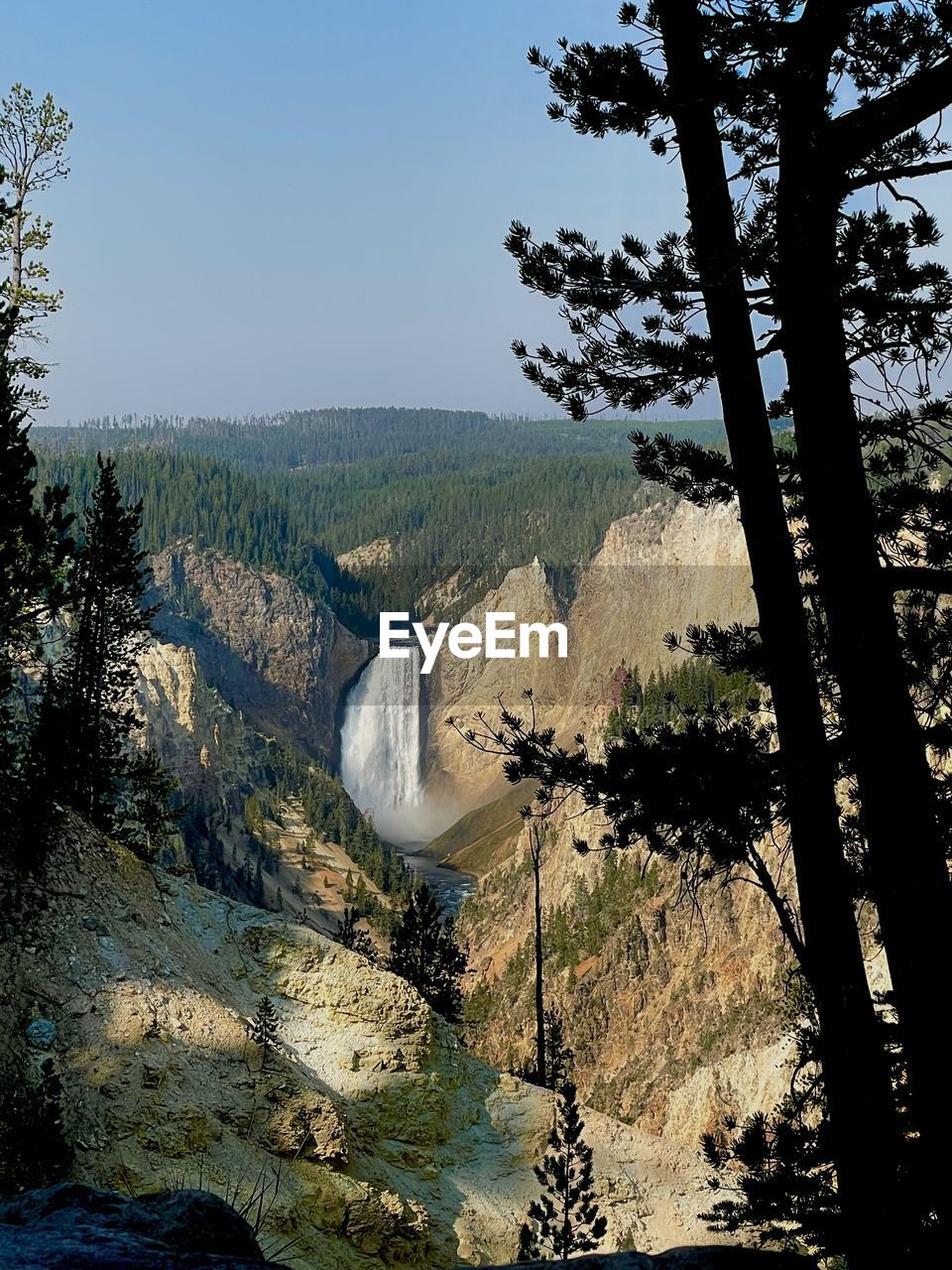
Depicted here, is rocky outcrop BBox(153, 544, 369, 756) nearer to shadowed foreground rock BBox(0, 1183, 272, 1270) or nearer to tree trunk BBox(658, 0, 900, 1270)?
tree trunk BBox(658, 0, 900, 1270)

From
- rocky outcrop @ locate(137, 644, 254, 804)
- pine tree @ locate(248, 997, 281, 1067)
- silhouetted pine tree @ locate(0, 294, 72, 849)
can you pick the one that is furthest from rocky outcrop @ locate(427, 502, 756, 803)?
silhouetted pine tree @ locate(0, 294, 72, 849)

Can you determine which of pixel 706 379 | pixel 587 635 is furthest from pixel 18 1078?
pixel 587 635

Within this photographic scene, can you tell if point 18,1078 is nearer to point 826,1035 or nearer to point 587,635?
point 826,1035

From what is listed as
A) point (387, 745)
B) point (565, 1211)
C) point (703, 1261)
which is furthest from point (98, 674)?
point (387, 745)

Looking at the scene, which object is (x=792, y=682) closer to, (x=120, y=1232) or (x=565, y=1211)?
(x=120, y=1232)

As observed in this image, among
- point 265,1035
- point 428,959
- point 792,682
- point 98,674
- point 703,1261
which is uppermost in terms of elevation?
point 98,674

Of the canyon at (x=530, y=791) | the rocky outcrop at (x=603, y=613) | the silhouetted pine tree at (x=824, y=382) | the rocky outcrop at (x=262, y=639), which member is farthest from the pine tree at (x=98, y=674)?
the rocky outcrop at (x=262, y=639)

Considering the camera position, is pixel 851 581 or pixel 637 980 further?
pixel 637 980
